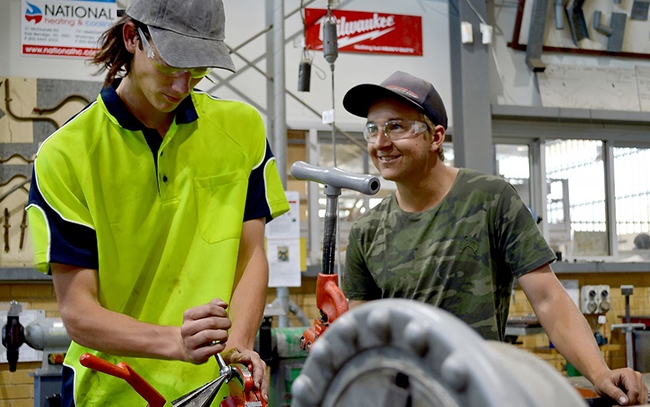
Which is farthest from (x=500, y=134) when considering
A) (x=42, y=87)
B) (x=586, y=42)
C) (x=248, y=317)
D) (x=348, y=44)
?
(x=248, y=317)

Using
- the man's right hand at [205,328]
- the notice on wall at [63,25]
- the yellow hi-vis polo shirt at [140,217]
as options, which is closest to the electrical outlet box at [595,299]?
the notice on wall at [63,25]

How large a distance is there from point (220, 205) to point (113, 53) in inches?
13.9

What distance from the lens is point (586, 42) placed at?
20.0 feet

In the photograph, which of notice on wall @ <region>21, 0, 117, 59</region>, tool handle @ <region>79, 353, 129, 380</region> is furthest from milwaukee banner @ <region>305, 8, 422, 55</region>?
tool handle @ <region>79, 353, 129, 380</region>

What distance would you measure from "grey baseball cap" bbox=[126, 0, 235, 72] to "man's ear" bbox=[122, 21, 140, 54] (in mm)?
23

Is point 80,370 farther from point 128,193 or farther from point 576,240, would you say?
point 576,240

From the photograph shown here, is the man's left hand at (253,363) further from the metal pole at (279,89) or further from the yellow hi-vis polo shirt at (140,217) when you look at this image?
the metal pole at (279,89)

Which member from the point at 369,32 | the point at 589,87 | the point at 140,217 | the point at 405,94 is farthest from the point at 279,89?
the point at 140,217

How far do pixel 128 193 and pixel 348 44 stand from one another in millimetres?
4498

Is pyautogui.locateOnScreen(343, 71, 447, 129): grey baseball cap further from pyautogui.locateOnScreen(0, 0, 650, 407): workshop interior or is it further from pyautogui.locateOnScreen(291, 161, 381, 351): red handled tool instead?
pyautogui.locateOnScreen(0, 0, 650, 407): workshop interior

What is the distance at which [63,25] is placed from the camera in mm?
5102

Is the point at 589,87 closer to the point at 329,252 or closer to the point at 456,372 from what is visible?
the point at 329,252

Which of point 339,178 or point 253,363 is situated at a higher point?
point 339,178

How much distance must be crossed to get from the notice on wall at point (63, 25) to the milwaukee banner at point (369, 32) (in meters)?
1.50
